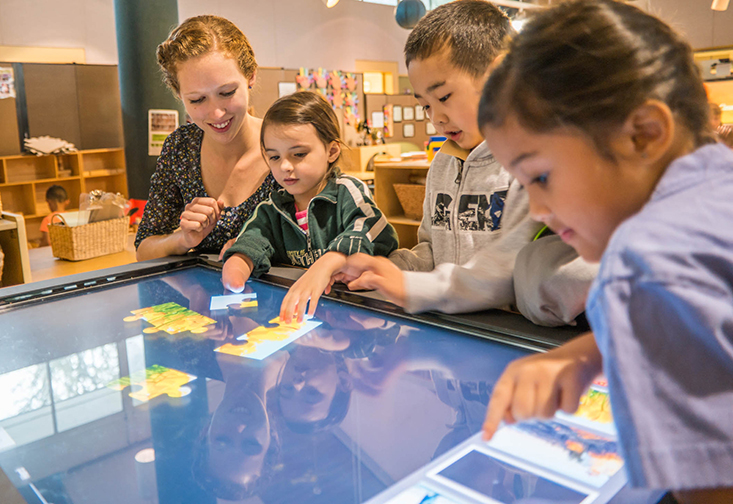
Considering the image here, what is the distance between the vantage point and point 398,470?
2.01 feet

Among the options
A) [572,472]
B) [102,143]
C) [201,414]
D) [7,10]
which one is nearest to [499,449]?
[572,472]

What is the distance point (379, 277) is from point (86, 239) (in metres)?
3.67

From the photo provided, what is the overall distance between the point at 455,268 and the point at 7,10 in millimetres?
7320

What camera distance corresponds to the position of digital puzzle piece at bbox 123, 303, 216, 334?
1.09m

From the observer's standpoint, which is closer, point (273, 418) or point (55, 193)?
point (273, 418)

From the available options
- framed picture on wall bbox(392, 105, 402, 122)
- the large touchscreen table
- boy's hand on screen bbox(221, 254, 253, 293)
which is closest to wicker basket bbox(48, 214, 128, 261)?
boy's hand on screen bbox(221, 254, 253, 293)

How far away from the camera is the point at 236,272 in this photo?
1336 mm

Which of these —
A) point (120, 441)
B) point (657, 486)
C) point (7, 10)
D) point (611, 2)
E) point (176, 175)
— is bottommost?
point (120, 441)

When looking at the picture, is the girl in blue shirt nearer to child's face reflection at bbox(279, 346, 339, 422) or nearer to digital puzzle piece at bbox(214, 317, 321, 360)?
child's face reflection at bbox(279, 346, 339, 422)

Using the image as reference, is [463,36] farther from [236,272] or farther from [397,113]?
[397,113]

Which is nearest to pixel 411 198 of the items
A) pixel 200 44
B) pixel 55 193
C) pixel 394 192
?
pixel 394 192

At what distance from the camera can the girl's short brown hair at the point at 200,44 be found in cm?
161

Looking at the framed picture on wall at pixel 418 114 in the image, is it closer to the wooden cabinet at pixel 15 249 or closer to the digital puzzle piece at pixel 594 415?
the wooden cabinet at pixel 15 249

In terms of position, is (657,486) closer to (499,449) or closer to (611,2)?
(499,449)
